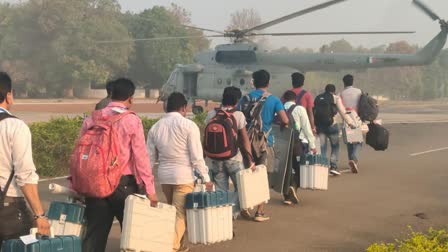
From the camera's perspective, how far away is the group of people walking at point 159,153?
3.74m

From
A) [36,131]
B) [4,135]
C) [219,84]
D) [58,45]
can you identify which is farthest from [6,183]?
[58,45]

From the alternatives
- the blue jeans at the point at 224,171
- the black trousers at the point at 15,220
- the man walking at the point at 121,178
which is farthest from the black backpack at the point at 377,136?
the black trousers at the point at 15,220

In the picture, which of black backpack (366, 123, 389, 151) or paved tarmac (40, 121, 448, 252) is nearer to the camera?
paved tarmac (40, 121, 448, 252)

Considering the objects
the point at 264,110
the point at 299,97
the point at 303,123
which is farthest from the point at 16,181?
the point at 299,97

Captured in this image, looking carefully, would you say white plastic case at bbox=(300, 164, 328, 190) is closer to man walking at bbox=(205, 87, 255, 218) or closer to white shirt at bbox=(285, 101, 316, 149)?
white shirt at bbox=(285, 101, 316, 149)

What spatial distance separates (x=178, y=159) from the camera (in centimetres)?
555

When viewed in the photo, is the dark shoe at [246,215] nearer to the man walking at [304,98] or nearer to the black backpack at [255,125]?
the black backpack at [255,125]

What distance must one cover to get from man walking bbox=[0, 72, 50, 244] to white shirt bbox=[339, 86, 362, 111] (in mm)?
8332

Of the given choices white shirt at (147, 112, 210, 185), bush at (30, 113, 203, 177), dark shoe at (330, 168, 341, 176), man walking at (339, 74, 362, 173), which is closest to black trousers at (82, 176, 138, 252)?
white shirt at (147, 112, 210, 185)

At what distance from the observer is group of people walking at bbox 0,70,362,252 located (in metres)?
3.74

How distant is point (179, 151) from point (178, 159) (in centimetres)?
7

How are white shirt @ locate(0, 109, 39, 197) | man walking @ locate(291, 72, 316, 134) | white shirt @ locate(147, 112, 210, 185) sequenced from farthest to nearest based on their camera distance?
man walking @ locate(291, 72, 316, 134)
white shirt @ locate(147, 112, 210, 185)
white shirt @ locate(0, 109, 39, 197)

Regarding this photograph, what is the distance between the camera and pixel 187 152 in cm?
556

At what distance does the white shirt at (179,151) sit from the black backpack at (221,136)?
0.73m
